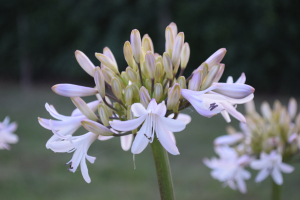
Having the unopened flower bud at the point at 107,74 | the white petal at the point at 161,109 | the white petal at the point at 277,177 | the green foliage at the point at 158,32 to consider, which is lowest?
the white petal at the point at 277,177

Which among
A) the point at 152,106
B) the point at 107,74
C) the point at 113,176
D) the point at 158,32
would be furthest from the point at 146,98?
the point at 158,32

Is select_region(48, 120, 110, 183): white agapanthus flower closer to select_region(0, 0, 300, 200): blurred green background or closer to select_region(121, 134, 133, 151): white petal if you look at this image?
select_region(121, 134, 133, 151): white petal

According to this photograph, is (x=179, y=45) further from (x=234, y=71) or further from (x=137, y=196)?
(x=234, y=71)

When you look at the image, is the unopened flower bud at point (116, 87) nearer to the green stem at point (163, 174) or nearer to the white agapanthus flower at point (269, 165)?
the green stem at point (163, 174)

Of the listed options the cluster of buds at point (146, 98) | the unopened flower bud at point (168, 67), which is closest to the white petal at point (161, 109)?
the cluster of buds at point (146, 98)

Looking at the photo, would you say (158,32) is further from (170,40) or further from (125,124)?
(125,124)

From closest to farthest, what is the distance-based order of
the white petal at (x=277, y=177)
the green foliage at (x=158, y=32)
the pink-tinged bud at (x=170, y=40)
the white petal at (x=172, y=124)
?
the white petal at (x=172, y=124) < the pink-tinged bud at (x=170, y=40) < the white petal at (x=277, y=177) < the green foliage at (x=158, y=32)

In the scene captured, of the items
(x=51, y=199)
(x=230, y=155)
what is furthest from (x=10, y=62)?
(x=230, y=155)
